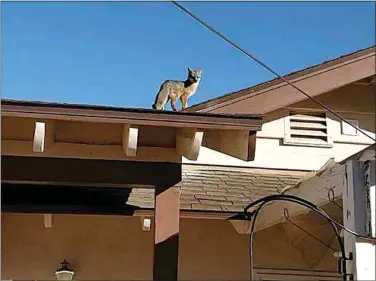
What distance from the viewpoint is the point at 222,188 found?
6473mm

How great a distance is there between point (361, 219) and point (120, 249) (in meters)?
3.70

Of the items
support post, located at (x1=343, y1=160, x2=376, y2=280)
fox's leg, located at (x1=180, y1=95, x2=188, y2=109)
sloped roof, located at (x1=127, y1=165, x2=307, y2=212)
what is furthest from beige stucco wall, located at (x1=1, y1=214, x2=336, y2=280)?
support post, located at (x1=343, y1=160, x2=376, y2=280)

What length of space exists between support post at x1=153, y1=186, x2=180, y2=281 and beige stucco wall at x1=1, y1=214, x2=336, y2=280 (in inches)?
71.7

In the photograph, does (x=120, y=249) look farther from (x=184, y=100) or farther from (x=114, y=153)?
(x=114, y=153)

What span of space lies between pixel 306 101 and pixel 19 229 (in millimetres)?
3312

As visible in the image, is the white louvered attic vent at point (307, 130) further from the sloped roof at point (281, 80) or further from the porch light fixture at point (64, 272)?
the porch light fixture at point (64, 272)

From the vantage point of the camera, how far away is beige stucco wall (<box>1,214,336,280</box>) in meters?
6.41

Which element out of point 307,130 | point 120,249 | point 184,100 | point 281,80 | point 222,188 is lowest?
point 120,249

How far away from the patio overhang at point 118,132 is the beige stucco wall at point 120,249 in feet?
6.00

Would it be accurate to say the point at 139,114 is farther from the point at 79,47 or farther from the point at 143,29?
the point at 79,47

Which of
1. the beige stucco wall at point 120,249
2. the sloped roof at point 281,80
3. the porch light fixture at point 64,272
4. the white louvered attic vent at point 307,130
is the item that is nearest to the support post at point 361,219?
the beige stucco wall at point 120,249

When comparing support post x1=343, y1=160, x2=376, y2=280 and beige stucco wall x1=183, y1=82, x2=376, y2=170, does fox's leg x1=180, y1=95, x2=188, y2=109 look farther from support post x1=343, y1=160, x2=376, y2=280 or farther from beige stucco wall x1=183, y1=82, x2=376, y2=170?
support post x1=343, y1=160, x2=376, y2=280

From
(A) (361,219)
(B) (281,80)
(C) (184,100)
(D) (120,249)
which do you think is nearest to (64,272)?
(D) (120,249)

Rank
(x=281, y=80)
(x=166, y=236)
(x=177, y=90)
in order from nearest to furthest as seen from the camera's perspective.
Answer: (x=166, y=236) < (x=177, y=90) < (x=281, y=80)
